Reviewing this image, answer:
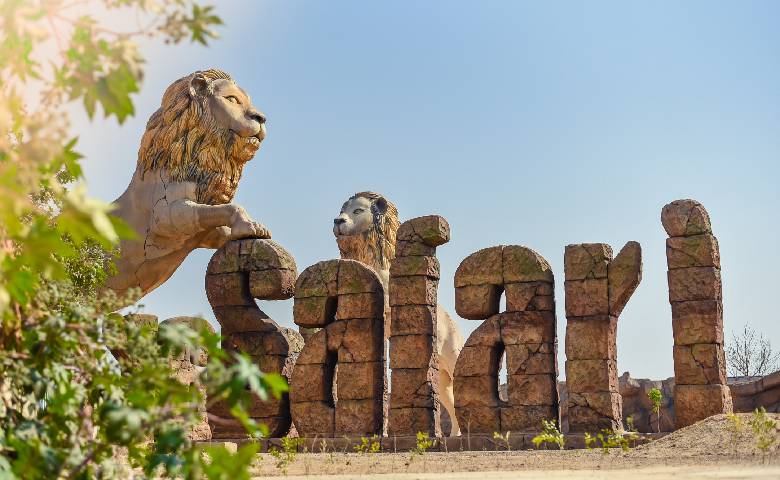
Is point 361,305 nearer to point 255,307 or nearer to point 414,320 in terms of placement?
point 414,320

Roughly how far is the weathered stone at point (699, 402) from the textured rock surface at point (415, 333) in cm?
290

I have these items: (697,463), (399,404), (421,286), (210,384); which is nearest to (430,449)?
(399,404)

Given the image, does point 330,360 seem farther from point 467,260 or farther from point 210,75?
point 210,75

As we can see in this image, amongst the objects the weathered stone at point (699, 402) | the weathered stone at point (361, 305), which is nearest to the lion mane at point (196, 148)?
the weathered stone at point (361, 305)

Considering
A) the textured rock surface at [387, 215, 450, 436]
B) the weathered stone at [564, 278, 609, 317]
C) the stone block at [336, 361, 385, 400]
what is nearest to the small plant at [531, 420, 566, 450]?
the weathered stone at [564, 278, 609, 317]

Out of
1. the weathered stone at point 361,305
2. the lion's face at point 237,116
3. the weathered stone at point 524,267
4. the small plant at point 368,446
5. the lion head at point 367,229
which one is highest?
the lion's face at point 237,116

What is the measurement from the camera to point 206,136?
14281 millimetres

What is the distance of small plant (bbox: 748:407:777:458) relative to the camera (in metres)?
8.91

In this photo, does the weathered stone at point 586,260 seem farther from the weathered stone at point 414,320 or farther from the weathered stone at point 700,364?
the weathered stone at point 414,320

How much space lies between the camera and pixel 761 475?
22.6 feet

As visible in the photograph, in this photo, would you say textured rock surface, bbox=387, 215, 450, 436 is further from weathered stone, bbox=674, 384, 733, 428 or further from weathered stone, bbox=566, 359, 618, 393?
weathered stone, bbox=674, 384, 733, 428

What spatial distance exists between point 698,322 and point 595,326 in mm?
1146

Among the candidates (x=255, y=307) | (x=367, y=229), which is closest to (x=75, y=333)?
(x=255, y=307)

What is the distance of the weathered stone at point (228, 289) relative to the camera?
14438 millimetres
